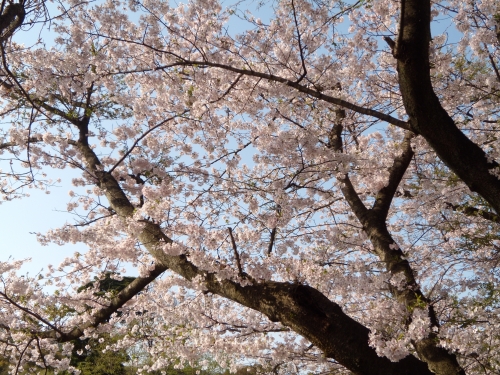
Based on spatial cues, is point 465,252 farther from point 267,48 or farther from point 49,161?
point 49,161

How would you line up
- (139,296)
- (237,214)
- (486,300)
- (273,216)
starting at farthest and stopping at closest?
(139,296) < (486,300) < (237,214) < (273,216)

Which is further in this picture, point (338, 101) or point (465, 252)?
point (465, 252)

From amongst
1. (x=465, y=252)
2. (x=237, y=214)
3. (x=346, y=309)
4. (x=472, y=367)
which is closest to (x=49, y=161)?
(x=237, y=214)

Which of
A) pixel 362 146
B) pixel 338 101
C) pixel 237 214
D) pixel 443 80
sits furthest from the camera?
pixel 362 146

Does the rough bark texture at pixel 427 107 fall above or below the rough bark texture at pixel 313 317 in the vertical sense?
above

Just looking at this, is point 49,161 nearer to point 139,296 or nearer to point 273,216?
point 139,296

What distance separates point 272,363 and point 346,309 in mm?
1551

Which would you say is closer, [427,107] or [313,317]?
[427,107]

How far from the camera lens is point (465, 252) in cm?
605

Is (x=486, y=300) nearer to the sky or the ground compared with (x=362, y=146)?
nearer to the ground

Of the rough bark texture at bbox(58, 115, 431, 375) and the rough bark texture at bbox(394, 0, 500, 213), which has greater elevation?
the rough bark texture at bbox(394, 0, 500, 213)

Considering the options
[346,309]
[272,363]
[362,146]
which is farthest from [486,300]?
[272,363]

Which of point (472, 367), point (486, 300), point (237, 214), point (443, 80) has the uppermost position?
point (443, 80)

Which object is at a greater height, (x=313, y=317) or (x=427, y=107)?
(x=427, y=107)
